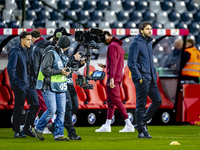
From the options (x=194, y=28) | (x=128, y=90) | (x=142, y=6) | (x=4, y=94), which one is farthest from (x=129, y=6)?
(x=4, y=94)

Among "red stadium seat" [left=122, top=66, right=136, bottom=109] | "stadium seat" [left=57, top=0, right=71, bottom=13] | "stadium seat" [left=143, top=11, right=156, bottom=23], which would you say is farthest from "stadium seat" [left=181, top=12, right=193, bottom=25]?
"red stadium seat" [left=122, top=66, right=136, bottom=109]

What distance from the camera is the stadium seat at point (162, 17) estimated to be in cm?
1739

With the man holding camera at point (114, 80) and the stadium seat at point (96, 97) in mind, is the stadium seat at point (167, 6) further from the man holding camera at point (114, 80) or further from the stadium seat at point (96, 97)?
the man holding camera at point (114, 80)

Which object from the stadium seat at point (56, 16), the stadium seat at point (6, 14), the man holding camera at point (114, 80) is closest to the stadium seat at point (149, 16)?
the stadium seat at point (56, 16)

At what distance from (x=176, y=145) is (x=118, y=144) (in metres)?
0.77

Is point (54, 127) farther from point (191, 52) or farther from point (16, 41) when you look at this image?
point (191, 52)

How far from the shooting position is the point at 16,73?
780 cm

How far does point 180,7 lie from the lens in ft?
58.3

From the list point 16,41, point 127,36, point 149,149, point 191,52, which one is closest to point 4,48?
point 16,41

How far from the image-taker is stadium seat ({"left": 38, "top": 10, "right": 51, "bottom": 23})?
54.4 feet

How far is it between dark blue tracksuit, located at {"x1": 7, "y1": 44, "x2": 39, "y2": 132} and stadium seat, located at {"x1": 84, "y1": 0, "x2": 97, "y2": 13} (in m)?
9.30

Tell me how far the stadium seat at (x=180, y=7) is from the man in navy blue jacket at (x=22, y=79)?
1059 centimetres

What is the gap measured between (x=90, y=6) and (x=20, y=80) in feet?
31.7

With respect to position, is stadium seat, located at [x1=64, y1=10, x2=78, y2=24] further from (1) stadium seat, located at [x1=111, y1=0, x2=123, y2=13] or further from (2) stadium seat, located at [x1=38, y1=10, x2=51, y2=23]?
(1) stadium seat, located at [x1=111, y1=0, x2=123, y2=13]
